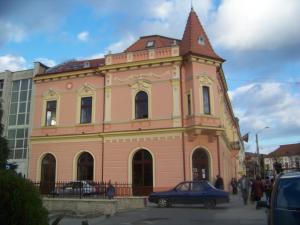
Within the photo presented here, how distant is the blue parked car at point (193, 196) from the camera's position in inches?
790

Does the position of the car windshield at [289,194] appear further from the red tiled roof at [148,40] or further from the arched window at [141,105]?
the red tiled roof at [148,40]

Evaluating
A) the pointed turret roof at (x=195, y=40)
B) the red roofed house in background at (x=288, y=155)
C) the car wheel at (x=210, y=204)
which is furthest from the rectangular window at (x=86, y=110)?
the red roofed house in background at (x=288, y=155)

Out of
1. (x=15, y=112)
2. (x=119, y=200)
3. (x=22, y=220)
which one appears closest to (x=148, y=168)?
(x=119, y=200)

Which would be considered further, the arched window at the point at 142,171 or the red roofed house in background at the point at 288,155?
the red roofed house in background at the point at 288,155

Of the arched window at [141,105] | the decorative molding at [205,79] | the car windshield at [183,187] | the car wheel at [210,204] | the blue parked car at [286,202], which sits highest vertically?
the decorative molding at [205,79]

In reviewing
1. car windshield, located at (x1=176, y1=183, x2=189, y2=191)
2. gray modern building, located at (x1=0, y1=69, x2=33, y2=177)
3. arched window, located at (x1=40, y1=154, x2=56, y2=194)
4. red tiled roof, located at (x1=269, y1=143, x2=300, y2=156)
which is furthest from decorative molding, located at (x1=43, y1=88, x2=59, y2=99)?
red tiled roof, located at (x1=269, y1=143, x2=300, y2=156)

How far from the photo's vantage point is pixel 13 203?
7207 mm

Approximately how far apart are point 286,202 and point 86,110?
80.8 ft

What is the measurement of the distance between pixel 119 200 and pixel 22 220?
13.7 m

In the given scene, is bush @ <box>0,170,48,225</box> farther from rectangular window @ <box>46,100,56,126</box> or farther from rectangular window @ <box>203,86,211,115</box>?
rectangular window @ <box>46,100,56,126</box>

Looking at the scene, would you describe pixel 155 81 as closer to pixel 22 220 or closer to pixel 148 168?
pixel 148 168

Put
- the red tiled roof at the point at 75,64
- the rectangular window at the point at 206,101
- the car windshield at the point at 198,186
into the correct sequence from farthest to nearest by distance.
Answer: the red tiled roof at the point at 75,64 < the rectangular window at the point at 206,101 < the car windshield at the point at 198,186

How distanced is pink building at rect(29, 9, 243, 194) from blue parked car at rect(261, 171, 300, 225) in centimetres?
1866

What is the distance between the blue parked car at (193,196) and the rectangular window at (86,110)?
35.4 ft
